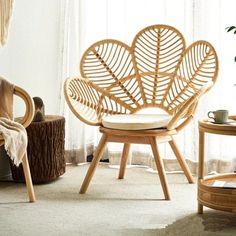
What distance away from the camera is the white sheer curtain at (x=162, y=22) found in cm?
361

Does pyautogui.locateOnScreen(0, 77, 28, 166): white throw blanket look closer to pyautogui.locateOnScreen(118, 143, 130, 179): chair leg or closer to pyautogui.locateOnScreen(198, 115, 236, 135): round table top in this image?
pyautogui.locateOnScreen(118, 143, 130, 179): chair leg

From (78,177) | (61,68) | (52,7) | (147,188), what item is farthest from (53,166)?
(52,7)

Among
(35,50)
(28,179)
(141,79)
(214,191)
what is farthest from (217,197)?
(35,50)

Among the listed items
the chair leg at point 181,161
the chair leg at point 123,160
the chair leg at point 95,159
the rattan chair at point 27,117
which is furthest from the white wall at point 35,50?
the chair leg at point 181,161

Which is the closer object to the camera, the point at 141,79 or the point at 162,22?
the point at 141,79

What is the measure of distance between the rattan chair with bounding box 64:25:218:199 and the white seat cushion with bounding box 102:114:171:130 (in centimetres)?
1

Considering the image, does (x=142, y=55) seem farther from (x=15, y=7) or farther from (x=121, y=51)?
(x=15, y=7)

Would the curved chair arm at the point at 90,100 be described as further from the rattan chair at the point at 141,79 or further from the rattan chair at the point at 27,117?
the rattan chair at the point at 27,117

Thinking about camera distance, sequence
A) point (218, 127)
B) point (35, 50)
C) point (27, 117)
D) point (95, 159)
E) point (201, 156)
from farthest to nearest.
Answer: point (35, 50) → point (95, 159) → point (27, 117) → point (201, 156) → point (218, 127)

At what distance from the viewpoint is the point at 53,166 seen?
3520 millimetres

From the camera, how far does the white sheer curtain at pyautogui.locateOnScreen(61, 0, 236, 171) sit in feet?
11.8

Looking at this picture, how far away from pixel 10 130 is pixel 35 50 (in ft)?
3.78

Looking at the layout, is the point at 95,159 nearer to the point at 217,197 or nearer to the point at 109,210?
the point at 109,210

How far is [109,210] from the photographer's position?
2922 millimetres
